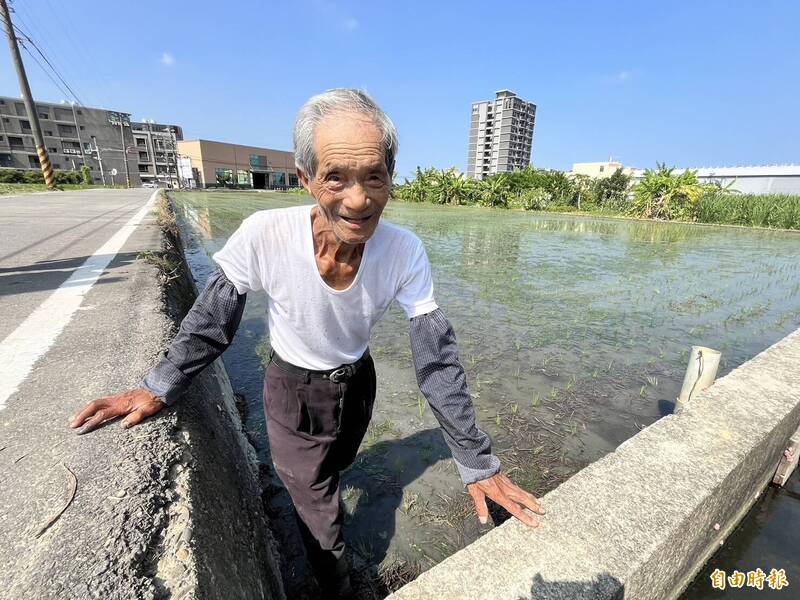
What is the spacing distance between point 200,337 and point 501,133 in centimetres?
11051

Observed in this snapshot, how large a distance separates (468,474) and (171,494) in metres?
0.91

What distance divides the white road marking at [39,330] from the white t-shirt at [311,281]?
113 cm

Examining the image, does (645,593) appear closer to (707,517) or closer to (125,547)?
(707,517)

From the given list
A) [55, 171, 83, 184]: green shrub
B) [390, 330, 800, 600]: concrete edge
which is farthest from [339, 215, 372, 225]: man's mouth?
[55, 171, 83, 184]: green shrub

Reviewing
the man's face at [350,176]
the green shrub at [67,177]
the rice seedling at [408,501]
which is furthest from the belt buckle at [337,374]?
the green shrub at [67,177]

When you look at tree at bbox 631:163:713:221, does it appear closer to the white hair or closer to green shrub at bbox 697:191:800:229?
green shrub at bbox 697:191:800:229

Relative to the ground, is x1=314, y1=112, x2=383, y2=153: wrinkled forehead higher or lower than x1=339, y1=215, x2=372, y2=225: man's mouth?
higher

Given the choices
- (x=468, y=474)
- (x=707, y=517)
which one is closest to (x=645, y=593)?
(x=707, y=517)

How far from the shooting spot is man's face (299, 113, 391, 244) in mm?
1063

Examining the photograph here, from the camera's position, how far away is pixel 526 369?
374 centimetres

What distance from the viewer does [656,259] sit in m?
10.0

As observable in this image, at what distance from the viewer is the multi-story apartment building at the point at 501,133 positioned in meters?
97.1

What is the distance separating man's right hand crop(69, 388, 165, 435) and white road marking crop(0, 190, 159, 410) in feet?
1.55

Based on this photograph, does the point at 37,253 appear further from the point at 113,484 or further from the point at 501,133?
the point at 501,133
